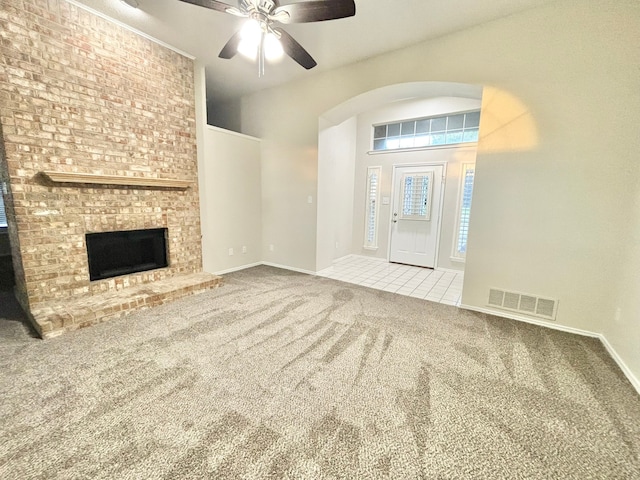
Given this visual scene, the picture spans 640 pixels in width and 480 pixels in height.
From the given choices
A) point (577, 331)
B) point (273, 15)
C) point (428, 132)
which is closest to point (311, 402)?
point (577, 331)

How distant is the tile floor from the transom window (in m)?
2.47

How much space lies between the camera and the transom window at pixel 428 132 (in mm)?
4539

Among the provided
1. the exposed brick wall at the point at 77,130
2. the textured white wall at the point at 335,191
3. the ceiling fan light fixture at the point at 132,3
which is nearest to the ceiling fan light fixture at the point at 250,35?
the ceiling fan light fixture at the point at 132,3

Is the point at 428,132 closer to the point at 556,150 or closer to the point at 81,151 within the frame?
the point at 556,150

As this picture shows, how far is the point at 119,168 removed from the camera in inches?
124

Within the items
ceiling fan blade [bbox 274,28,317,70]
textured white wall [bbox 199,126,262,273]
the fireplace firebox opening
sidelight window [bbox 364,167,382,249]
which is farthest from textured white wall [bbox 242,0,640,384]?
the fireplace firebox opening

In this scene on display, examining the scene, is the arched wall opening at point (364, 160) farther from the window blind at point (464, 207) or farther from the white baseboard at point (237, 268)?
the white baseboard at point (237, 268)

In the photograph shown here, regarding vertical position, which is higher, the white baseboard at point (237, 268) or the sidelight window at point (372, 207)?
the sidelight window at point (372, 207)

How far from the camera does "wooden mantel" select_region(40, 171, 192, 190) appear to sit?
2.61 m

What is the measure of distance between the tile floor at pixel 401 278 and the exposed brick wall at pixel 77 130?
9.65 feet

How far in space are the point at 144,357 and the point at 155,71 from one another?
354 cm

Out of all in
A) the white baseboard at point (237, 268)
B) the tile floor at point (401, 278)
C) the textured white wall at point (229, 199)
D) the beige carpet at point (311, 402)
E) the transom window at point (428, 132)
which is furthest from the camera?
the transom window at point (428, 132)

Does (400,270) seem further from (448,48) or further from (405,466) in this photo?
(405,466)

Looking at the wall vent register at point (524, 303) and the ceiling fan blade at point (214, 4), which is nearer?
the ceiling fan blade at point (214, 4)
